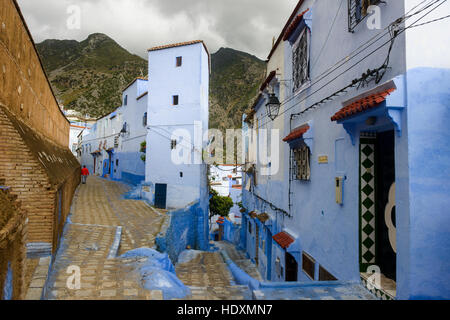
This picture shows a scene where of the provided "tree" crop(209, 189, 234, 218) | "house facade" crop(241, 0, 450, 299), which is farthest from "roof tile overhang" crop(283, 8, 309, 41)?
"tree" crop(209, 189, 234, 218)

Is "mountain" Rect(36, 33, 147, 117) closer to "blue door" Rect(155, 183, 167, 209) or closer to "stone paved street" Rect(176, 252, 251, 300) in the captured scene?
"blue door" Rect(155, 183, 167, 209)

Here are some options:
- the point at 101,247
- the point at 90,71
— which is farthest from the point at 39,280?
the point at 90,71

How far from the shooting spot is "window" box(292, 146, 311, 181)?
7266 millimetres

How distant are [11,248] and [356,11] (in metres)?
6.23

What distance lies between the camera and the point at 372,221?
16.2ft

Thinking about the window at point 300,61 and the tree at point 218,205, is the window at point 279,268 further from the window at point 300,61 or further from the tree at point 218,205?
the tree at point 218,205

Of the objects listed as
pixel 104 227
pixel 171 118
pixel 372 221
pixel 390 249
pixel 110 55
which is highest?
pixel 110 55

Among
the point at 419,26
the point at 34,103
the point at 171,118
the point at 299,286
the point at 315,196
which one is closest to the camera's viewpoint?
the point at 419,26

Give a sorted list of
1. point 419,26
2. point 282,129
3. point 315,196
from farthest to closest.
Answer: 1. point 282,129
2. point 315,196
3. point 419,26

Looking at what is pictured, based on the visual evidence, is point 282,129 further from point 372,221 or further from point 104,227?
point 104,227

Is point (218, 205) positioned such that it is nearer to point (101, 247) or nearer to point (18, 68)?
point (101, 247)

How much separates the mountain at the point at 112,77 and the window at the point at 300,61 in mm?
50090
